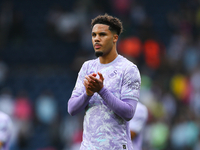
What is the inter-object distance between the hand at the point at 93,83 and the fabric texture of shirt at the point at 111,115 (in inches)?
5.1

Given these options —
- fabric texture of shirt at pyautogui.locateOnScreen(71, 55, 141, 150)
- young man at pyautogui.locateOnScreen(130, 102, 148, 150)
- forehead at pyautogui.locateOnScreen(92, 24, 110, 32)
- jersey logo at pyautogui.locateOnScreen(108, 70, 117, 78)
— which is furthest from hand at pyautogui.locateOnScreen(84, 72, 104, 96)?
young man at pyautogui.locateOnScreen(130, 102, 148, 150)

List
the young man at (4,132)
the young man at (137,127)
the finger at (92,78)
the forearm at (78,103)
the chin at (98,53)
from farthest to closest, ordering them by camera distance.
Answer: the young man at (137,127) → the young man at (4,132) → the chin at (98,53) → the forearm at (78,103) → the finger at (92,78)

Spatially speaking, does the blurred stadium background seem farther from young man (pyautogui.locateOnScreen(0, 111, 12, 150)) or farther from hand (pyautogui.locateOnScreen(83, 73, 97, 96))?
hand (pyautogui.locateOnScreen(83, 73, 97, 96))

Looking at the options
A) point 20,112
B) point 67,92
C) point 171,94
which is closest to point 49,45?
point 67,92

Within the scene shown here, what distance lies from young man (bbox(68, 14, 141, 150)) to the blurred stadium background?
6504 millimetres

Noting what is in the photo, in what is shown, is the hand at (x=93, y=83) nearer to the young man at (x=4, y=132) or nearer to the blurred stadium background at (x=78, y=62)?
the young man at (x=4, y=132)

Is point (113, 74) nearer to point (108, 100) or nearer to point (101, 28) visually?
point (108, 100)

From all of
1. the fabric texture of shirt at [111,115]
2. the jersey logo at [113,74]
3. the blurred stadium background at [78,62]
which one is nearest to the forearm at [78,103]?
the fabric texture of shirt at [111,115]

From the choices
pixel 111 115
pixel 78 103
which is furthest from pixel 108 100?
pixel 78 103

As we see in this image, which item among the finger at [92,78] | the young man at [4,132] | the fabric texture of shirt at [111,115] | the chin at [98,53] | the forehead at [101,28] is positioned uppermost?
the forehead at [101,28]

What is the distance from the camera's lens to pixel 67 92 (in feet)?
41.1

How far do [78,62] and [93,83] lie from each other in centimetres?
904

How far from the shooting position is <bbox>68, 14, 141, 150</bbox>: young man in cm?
377

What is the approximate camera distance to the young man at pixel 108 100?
148 inches
